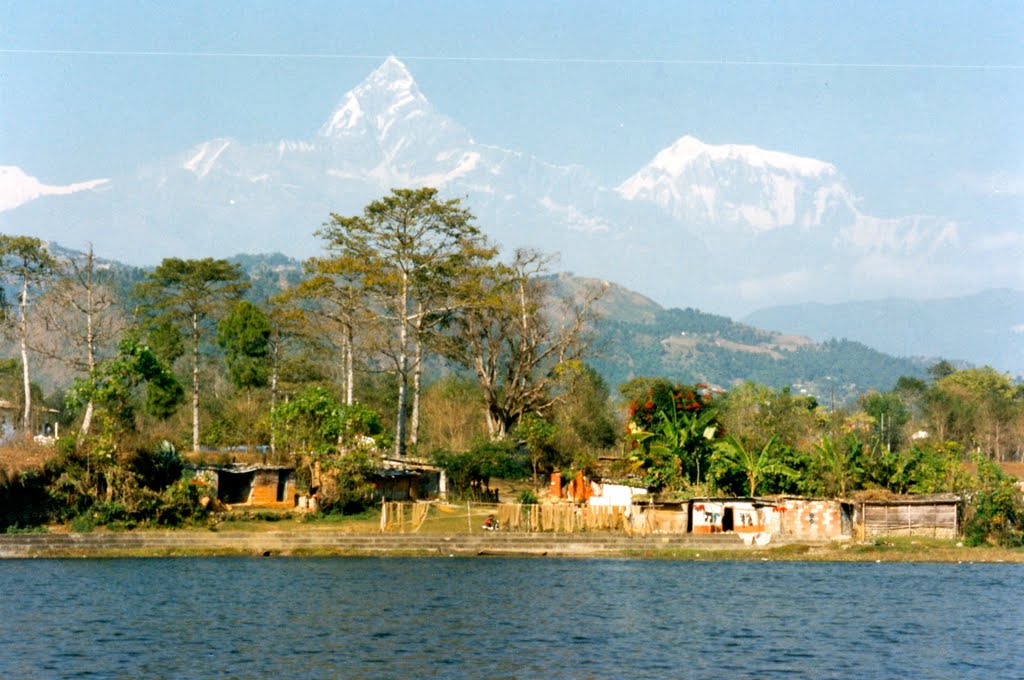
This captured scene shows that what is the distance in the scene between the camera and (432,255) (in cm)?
6738

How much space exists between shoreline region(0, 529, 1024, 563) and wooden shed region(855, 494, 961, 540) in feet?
5.66

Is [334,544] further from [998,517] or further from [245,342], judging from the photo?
[245,342]

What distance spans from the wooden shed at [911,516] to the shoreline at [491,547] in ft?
5.66

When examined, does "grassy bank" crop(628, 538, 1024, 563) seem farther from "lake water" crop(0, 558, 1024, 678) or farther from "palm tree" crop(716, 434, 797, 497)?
→ "palm tree" crop(716, 434, 797, 497)

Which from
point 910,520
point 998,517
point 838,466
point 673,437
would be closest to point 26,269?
point 673,437

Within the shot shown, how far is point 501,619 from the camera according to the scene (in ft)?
106

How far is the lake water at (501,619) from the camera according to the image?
26.2 m

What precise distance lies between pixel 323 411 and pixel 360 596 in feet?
67.4

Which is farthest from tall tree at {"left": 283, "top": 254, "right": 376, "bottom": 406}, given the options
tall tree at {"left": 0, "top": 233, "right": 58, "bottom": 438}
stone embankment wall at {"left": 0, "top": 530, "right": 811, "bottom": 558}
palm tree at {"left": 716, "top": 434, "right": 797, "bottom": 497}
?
palm tree at {"left": 716, "top": 434, "right": 797, "bottom": 497}

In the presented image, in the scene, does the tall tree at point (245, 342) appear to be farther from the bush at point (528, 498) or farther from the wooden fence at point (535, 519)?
the wooden fence at point (535, 519)

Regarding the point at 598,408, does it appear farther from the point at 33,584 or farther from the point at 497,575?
the point at 33,584

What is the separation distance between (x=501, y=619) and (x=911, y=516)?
948 inches

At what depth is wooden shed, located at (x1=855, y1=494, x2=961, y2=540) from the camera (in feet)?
163

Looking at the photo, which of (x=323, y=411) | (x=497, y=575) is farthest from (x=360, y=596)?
(x=323, y=411)
